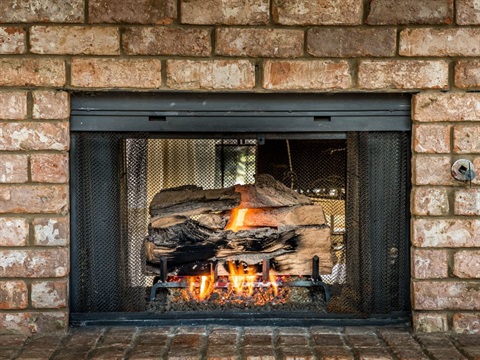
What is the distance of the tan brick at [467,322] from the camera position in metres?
2.68

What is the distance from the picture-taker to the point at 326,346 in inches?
99.7

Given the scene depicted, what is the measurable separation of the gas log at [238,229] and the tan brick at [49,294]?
0.39 meters

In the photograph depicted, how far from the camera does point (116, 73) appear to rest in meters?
2.60

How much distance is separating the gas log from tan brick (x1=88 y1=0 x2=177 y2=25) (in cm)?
77

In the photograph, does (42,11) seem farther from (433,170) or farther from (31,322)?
(433,170)

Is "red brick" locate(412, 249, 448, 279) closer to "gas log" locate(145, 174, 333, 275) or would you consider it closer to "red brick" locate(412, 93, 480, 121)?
"gas log" locate(145, 174, 333, 275)

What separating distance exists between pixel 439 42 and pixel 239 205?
1.13 m

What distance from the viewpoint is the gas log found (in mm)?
2752

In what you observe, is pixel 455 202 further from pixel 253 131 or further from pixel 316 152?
pixel 253 131

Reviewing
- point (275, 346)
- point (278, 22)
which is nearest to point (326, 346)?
point (275, 346)

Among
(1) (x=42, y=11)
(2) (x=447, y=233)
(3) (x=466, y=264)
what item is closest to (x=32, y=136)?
(1) (x=42, y=11)

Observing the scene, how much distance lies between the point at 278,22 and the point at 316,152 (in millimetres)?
601

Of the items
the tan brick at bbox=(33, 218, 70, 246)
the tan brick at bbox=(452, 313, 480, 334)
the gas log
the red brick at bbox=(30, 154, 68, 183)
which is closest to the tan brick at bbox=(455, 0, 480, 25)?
the gas log

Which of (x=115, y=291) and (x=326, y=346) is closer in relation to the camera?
(x=326, y=346)
